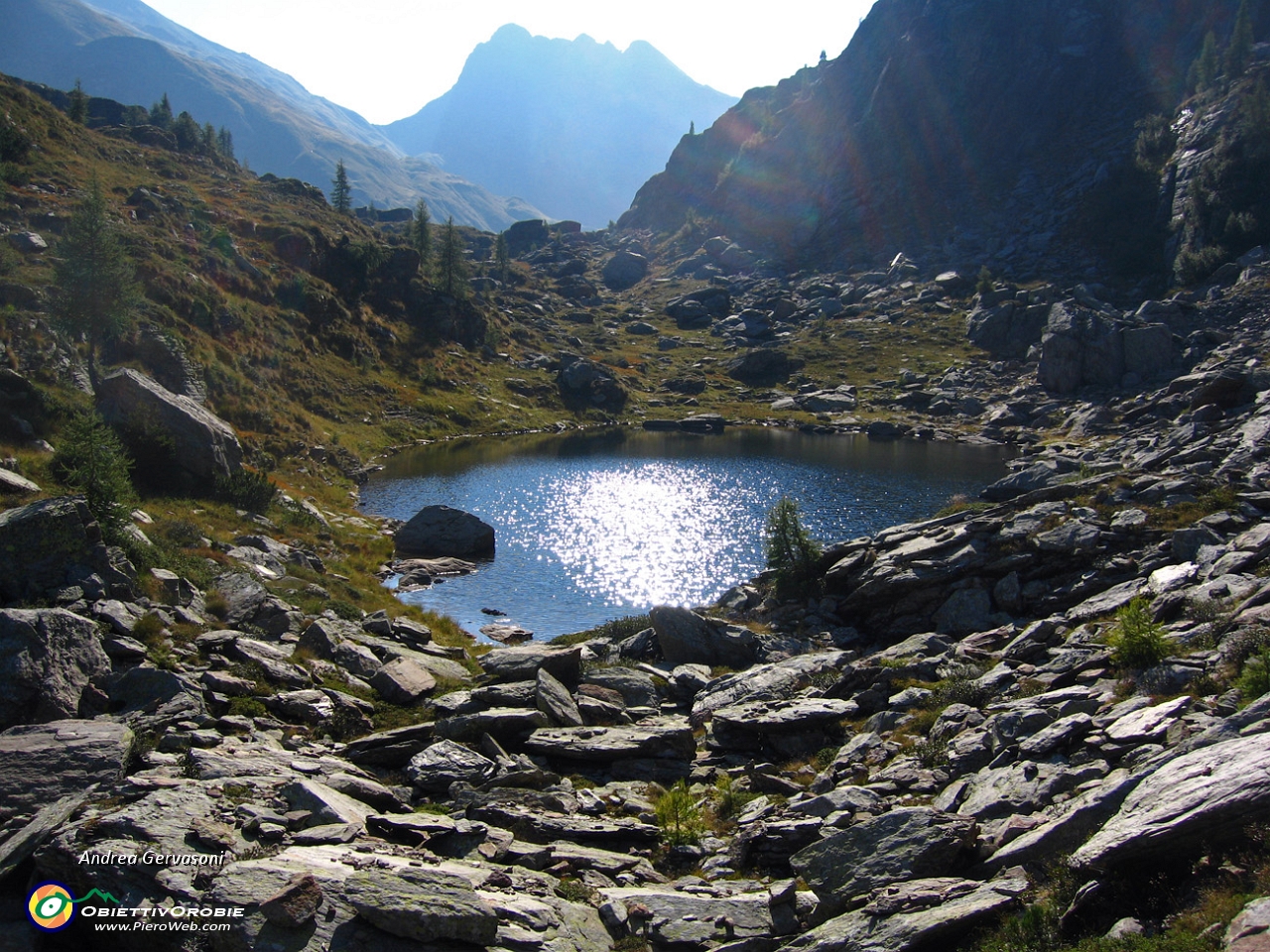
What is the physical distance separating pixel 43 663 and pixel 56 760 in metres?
3.44

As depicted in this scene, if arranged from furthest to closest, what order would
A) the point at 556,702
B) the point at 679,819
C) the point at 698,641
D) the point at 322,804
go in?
1. the point at 698,641
2. the point at 556,702
3. the point at 679,819
4. the point at 322,804

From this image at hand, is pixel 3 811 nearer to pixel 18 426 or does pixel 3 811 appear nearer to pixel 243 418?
pixel 18 426

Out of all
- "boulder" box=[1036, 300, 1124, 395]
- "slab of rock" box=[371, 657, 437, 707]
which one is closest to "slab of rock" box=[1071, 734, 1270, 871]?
"slab of rock" box=[371, 657, 437, 707]

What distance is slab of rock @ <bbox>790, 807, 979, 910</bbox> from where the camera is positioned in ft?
40.0

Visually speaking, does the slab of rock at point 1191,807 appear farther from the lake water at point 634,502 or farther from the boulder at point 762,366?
the boulder at point 762,366

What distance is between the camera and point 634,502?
78.4 m

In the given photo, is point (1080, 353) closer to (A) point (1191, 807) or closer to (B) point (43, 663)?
(A) point (1191, 807)

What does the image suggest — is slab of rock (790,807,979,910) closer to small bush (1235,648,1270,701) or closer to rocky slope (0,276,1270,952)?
rocky slope (0,276,1270,952)

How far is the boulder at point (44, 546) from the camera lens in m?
18.4

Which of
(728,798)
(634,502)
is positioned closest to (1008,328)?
(634,502)

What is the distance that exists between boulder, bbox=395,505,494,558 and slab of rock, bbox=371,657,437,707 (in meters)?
32.2

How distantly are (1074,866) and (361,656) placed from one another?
2116 centimetres

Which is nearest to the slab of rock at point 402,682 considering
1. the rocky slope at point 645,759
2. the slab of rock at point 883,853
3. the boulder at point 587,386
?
the rocky slope at point 645,759

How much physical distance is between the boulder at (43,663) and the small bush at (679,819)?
13353 millimetres
